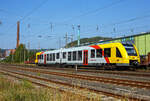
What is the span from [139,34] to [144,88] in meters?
25.8

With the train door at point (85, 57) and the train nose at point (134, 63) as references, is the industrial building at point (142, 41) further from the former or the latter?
the train nose at point (134, 63)

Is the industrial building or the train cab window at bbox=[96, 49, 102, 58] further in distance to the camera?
the industrial building

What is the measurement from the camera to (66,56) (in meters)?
27.9

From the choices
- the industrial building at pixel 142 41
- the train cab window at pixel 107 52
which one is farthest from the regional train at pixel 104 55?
the industrial building at pixel 142 41

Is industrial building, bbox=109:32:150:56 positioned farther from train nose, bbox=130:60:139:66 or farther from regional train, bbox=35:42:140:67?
train nose, bbox=130:60:139:66

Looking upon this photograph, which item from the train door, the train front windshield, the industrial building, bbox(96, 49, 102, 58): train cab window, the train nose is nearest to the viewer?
the train nose

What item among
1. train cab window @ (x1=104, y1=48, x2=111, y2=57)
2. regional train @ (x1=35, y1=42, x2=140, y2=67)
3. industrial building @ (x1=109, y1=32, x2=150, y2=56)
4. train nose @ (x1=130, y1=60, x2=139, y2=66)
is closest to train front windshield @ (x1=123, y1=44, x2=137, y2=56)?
regional train @ (x1=35, y1=42, x2=140, y2=67)

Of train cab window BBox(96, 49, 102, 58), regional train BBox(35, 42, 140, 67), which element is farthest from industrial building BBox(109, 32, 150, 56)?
train cab window BBox(96, 49, 102, 58)

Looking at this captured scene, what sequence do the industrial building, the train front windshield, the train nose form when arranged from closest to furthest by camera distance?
the train nose < the train front windshield < the industrial building

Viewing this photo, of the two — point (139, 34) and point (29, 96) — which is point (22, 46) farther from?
point (29, 96)

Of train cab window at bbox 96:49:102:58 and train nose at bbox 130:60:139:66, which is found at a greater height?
train cab window at bbox 96:49:102:58

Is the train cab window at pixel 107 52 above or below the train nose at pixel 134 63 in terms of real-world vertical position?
above

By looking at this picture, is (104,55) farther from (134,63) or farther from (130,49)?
(134,63)

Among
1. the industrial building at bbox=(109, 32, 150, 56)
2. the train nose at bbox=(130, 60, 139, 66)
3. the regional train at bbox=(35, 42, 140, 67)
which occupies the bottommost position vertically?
the train nose at bbox=(130, 60, 139, 66)
